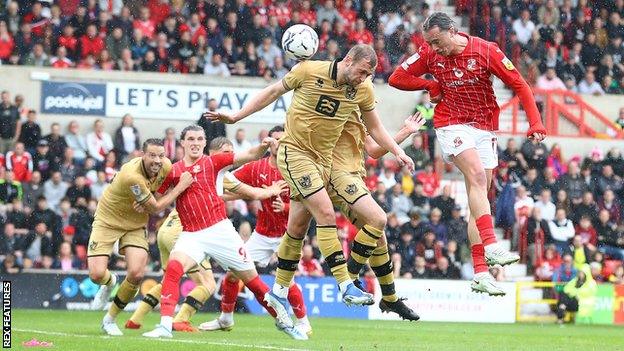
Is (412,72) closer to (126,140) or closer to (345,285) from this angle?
(345,285)

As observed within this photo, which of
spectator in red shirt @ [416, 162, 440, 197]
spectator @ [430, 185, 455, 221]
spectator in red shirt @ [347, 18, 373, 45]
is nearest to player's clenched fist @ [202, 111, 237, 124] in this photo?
spectator @ [430, 185, 455, 221]

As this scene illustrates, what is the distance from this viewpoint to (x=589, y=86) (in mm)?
31422

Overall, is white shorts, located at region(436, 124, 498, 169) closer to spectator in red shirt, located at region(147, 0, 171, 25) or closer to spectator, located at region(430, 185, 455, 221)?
spectator, located at region(430, 185, 455, 221)

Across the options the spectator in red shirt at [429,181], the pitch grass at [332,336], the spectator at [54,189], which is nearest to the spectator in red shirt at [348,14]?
the spectator in red shirt at [429,181]

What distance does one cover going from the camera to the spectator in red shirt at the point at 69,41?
26578 mm

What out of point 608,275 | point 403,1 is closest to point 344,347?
point 608,275

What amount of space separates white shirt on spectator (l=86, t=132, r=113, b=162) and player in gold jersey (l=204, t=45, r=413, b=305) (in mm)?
12797

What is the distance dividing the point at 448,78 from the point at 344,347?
287 centimetres

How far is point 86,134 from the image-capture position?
26578mm

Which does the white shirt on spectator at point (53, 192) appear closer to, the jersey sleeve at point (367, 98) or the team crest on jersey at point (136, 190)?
the team crest on jersey at point (136, 190)

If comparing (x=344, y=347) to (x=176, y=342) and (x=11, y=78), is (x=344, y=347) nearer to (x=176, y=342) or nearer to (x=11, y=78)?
(x=176, y=342)

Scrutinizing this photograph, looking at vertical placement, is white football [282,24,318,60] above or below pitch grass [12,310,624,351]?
above

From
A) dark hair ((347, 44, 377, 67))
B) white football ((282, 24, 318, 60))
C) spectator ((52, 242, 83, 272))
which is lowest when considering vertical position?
spectator ((52, 242, 83, 272))

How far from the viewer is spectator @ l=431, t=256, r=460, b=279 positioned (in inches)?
982
